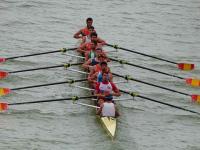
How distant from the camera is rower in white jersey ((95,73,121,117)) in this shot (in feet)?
54.4

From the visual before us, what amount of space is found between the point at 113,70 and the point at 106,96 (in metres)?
5.42

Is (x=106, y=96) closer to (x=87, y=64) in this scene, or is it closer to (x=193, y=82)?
(x=87, y=64)

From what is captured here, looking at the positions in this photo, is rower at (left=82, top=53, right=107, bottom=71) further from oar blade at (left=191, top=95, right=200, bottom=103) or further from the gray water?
oar blade at (left=191, top=95, right=200, bottom=103)

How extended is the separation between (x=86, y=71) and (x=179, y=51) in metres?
7.32

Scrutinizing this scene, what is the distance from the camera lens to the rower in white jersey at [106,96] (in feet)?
54.4

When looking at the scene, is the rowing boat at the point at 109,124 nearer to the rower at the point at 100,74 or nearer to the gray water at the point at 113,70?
the gray water at the point at 113,70

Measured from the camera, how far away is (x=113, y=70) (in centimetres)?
2223

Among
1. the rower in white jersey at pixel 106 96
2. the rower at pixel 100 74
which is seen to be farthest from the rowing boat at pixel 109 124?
the rower at pixel 100 74

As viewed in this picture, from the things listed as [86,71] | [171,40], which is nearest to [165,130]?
[86,71]

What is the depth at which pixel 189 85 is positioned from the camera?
21.3 metres

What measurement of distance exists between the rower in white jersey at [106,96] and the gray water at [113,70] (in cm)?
43

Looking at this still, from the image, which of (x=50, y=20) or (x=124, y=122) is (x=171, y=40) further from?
(x=124, y=122)

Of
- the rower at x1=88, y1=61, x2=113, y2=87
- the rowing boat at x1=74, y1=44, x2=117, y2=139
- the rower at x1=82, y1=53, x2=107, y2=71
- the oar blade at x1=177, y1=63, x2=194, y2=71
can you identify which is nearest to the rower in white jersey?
the rowing boat at x1=74, y1=44, x2=117, y2=139

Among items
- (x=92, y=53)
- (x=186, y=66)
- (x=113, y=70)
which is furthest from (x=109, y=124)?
(x=113, y=70)
